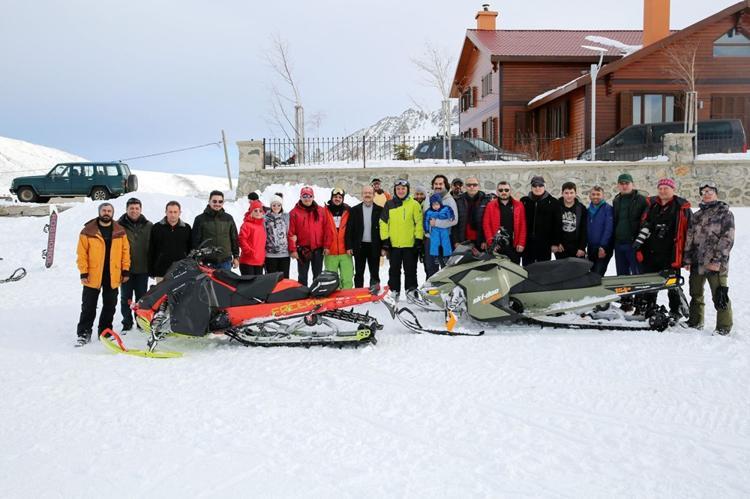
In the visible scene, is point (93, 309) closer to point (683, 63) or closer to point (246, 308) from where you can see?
point (246, 308)

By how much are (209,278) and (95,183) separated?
15.0 metres

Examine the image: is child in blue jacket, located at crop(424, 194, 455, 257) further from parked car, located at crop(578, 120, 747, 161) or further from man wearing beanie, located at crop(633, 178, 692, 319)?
parked car, located at crop(578, 120, 747, 161)

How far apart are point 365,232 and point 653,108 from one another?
15768 mm

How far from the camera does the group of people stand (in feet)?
18.6

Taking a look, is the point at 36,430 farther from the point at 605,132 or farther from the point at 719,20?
the point at 719,20

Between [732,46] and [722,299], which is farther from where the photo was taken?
[732,46]

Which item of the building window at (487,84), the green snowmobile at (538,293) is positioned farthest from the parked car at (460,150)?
the green snowmobile at (538,293)

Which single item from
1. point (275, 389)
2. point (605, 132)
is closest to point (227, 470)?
point (275, 389)

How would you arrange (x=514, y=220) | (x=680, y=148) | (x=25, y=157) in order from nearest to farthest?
(x=514, y=220) → (x=680, y=148) → (x=25, y=157)

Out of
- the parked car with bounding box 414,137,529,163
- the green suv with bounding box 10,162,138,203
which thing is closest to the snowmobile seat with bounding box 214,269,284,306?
the parked car with bounding box 414,137,529,163

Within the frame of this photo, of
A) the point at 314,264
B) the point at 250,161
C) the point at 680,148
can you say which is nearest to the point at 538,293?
the point at 314,264

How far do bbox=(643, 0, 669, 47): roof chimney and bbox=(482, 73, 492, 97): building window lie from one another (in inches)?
215

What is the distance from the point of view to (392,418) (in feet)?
12.1

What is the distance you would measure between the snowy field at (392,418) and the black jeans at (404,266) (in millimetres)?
1525
